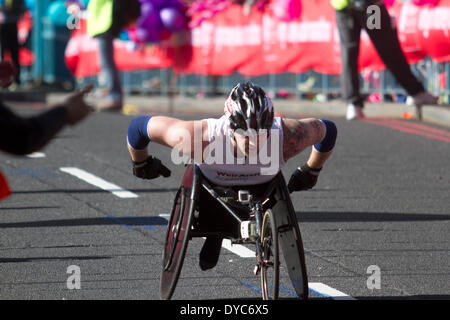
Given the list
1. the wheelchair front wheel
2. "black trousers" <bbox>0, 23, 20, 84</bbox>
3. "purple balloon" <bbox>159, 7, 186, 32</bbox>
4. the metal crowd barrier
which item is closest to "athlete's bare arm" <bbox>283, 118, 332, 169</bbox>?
the wheelchair front wheel

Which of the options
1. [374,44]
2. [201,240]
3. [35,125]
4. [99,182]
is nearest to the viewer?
[35,125]

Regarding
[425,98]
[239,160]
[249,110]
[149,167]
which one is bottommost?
[425,98]

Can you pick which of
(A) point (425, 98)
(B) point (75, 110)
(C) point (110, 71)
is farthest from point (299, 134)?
(C) point (110, 71)

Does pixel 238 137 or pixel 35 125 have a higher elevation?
pixel 35 125

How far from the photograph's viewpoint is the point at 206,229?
777 cm

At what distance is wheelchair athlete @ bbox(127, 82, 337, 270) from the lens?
24.3ft

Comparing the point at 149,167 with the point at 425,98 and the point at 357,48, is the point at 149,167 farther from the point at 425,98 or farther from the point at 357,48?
the point at 425,98

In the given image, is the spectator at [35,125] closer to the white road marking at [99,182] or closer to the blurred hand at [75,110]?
the blurred hand at [75,110]

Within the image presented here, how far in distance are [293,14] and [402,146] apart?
4.83 m

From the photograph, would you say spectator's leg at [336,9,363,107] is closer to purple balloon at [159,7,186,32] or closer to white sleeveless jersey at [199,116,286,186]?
purple balloon at [159,7,186,32]

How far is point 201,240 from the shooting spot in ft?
34.4

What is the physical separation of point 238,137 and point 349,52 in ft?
36.0

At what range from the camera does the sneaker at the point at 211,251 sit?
327 inches

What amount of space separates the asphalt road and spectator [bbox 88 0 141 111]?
292cm
